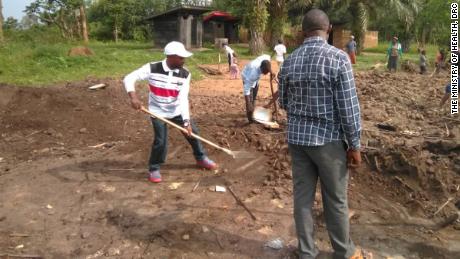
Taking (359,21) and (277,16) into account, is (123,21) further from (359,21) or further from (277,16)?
(359,21)

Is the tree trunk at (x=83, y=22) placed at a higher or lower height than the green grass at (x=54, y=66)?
higher

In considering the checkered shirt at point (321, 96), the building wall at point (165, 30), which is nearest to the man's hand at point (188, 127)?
the checkered shirt at point (321, 96)

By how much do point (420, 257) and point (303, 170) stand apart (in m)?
1.30

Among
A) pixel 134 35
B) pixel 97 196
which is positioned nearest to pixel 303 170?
pixel 97 196

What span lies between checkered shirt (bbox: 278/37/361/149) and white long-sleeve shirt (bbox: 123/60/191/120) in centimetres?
190

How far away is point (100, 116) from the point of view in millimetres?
7988

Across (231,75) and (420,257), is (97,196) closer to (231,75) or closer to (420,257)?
(420,257)

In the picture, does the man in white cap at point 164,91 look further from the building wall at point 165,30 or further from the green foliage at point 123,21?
the green foliage at point 123,21

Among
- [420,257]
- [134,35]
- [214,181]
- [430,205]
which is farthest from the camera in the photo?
[134,35]

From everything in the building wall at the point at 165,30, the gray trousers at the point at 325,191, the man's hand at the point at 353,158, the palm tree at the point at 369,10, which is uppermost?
the palm tree at the point at 369,10

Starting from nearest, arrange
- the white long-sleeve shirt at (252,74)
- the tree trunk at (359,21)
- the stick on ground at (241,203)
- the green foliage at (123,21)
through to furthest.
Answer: the stick on ground at (241,203)
the white long-sleeve shirt at (252,74)
the tree trunk at (359,21)
the green foliage at (123,21)

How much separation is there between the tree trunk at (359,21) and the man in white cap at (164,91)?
21.5 meters

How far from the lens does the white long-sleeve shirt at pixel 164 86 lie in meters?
4.65

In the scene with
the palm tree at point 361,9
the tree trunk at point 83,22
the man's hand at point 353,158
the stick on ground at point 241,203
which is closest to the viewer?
the man's hand at point 353,158
